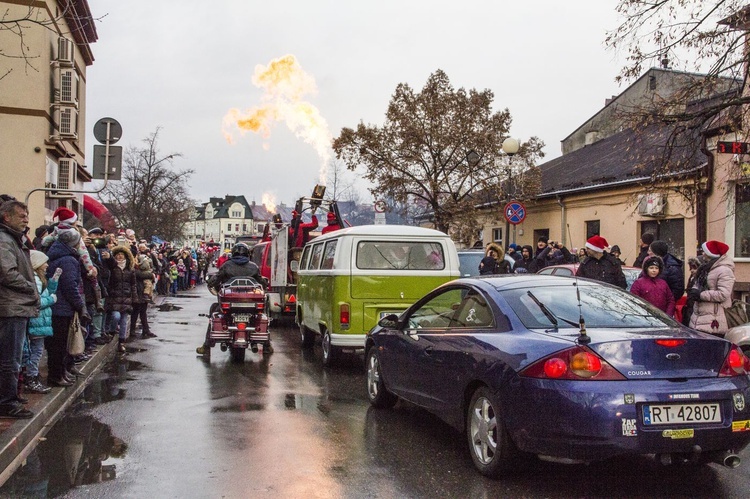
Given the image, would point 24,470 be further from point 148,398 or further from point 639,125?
point 639,125

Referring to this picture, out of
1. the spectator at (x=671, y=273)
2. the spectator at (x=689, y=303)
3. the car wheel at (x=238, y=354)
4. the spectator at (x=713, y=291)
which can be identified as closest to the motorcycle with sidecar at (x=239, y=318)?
the car wheel at (x=238, y=354)

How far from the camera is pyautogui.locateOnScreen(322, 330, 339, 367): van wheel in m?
10.8

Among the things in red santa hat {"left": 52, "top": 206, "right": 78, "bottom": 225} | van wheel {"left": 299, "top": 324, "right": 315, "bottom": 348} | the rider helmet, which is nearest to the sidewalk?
red santa hat {"left": 52, "top": 206, "right": 78, "bottom": 225}

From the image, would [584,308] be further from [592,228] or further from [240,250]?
[592,228]

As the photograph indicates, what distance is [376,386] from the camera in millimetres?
8086

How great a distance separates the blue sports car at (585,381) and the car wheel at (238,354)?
6.19 meters

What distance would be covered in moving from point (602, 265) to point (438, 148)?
19216 millimetres

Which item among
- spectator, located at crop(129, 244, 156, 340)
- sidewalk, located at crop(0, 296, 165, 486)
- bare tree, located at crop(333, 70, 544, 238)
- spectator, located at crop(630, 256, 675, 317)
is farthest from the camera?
bare tree, located at crop(333, 70, 544, 238)

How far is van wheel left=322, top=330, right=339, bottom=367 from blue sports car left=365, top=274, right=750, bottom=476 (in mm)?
4758

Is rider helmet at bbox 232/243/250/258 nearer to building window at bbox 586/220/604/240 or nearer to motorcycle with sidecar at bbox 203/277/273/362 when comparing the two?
motorcycle with sidecar at bbox 203/277/273/362

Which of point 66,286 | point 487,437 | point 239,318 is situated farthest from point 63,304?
point 487,437

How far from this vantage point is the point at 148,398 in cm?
852

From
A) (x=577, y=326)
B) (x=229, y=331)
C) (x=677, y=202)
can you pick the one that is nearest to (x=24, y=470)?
(x=577, y=326)

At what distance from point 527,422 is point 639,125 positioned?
29.3ft
